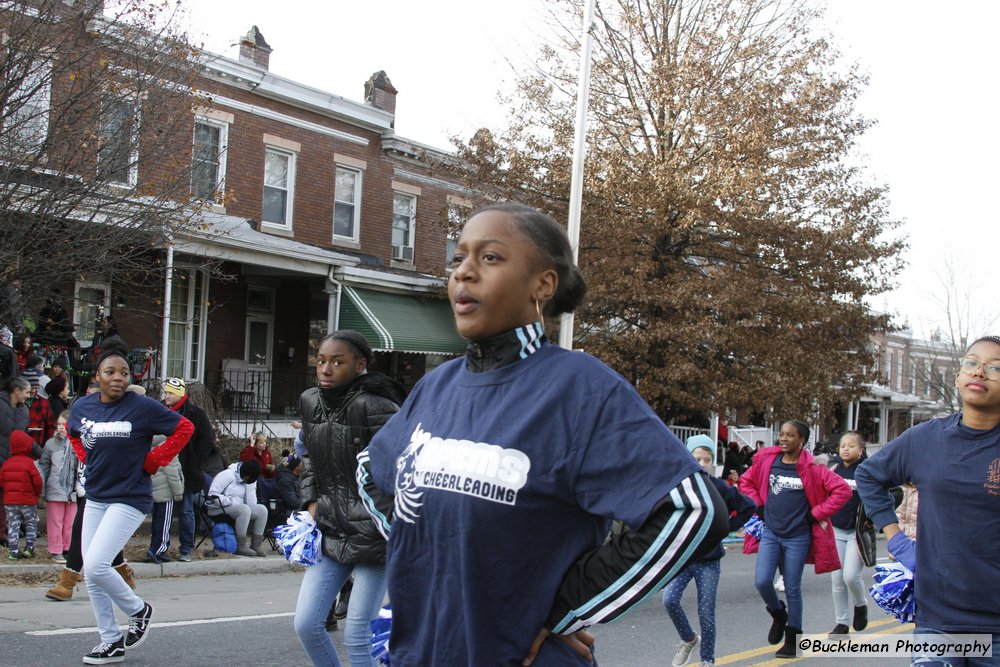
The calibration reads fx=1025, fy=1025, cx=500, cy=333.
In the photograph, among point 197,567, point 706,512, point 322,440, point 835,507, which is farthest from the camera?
point 197,567

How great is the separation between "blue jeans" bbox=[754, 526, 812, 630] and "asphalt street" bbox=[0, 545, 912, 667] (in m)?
0.40

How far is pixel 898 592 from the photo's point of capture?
4.96 metres

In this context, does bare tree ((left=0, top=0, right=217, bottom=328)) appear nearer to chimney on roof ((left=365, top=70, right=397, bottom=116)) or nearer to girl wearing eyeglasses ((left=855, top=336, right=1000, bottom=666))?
girl wearing eyeglasses ((left=855, top=336, right=1000, bottom=666))

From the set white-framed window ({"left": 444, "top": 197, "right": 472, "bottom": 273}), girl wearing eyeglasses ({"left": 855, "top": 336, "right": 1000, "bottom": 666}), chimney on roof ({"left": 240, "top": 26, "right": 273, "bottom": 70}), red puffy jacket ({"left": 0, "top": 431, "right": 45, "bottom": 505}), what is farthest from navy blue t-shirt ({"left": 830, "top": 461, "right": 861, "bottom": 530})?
chimney on roof ({"left": 240, "top": 26, "right": 273, "bottom": 70})

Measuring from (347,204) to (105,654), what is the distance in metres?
17.6

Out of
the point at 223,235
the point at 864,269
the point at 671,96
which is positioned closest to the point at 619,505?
the point at 223,235

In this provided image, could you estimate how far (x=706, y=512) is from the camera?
2203 millimetres

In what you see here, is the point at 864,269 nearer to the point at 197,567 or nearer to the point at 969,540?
the point at 197,567

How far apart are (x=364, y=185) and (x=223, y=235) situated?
6216mm

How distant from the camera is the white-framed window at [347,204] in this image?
23453mm

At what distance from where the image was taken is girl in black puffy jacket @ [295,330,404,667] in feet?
16.5

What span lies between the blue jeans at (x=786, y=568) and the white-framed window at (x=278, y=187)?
1561cm

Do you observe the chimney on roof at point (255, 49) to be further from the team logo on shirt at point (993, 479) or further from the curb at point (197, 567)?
the team logo on shirt at point (993, 479)

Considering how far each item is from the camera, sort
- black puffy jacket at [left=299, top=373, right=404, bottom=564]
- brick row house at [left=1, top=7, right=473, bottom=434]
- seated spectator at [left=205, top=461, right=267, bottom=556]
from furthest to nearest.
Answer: brick row house at [left=1, top=7, right=473, bottom=434] < seated spectator at [left=205, top=461, right=267, bottom=556] < black puffy jacket at [left=299, top=373, right=404, bottom=564]
